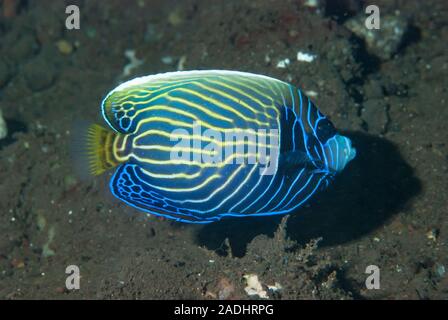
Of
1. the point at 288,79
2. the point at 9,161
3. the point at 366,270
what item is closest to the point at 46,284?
the point at 9,161

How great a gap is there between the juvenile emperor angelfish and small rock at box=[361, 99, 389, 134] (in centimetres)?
201

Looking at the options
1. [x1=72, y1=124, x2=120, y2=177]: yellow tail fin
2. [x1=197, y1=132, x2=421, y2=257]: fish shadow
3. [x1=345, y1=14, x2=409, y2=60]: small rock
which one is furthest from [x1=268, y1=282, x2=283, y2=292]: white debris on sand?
[x1=345, y1=14, x2=409, y2=60]: small rock

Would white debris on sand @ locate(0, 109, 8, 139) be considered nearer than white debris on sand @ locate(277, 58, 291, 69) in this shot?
No

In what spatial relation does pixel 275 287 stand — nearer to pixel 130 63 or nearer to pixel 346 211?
pixel 346 211

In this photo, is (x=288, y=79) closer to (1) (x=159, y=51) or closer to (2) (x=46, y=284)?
(1) (x=159, y=51)

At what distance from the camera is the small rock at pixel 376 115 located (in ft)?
14.5

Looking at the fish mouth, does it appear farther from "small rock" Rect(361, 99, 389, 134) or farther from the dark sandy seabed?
"small rock" Rect(361, 99, 389, 134)

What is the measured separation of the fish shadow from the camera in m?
3.75

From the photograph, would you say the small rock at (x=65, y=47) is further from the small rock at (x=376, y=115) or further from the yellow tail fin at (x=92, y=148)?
the small rock at (x=376, y=115)

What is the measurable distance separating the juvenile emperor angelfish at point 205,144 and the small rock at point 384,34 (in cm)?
309

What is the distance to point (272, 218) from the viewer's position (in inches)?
154

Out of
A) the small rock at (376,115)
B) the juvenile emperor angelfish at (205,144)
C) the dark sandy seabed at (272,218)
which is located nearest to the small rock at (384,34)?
the dark sandy seabed at (272,218)

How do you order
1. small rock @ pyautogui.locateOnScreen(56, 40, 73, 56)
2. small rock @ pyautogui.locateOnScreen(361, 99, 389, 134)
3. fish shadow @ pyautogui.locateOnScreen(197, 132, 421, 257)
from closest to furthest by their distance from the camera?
fish shadow @ pyautogui.locateOnScreen(197, 132, 421, 257), small rock @ pyautogui.locateOnScreen(361, 99, 389, 134), small rock @ pyautogui.locateOnScreen(56, 40, 73, 56)

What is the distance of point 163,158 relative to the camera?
2387mm
